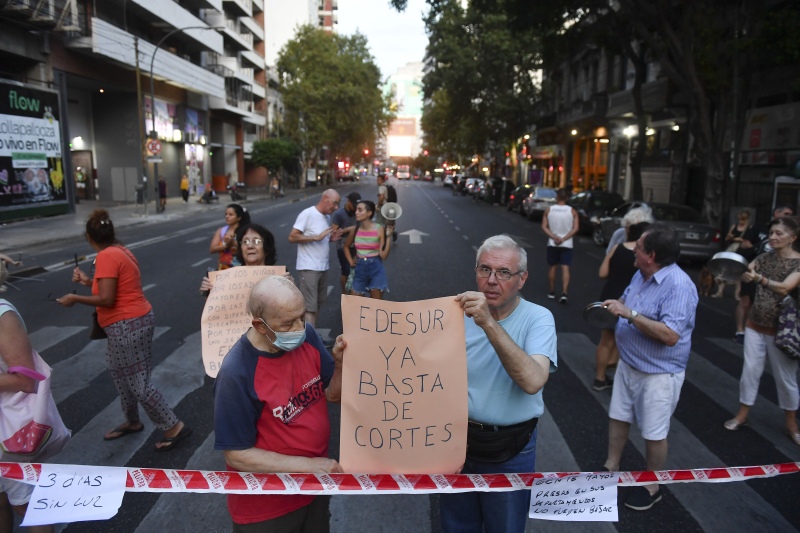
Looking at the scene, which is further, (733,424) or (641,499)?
(733,424)

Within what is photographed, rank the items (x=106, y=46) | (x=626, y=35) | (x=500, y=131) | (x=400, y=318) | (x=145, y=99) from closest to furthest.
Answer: (x=400, y=318) → (x=626, y=35) → (x=106, y=46) → (x=145, y=99) → (x=500, y=131)

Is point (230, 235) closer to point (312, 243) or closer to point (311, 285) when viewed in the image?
point (312, 243)

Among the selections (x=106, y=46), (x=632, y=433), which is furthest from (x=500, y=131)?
(x=632, y=433)

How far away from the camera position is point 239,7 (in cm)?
4866

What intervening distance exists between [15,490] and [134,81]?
110ft

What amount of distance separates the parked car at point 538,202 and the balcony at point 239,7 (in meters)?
33.4

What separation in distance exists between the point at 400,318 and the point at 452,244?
48.8 ft

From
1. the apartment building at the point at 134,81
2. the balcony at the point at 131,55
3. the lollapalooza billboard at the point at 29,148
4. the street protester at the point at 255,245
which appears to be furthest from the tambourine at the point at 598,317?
the balcony at the point at 131,55

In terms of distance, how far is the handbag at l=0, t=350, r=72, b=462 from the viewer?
292cm

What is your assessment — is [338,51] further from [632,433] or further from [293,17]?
[632,433]

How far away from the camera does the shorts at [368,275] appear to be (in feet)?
24.1

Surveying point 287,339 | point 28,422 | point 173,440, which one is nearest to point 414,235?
point 173,440

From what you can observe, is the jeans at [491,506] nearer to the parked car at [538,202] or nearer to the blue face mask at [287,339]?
the blue face mask at [287,339]

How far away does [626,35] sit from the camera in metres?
18.8
